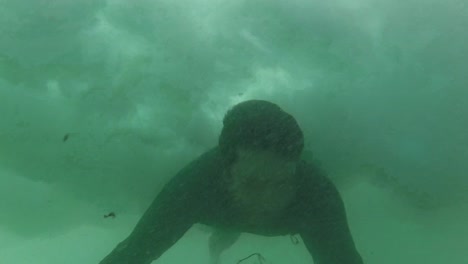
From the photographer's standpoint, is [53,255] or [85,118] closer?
[85,118]

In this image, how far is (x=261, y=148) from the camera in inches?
221

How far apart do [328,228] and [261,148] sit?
1.87 meters

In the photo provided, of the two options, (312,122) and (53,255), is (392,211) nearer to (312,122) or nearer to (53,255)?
(312,122)

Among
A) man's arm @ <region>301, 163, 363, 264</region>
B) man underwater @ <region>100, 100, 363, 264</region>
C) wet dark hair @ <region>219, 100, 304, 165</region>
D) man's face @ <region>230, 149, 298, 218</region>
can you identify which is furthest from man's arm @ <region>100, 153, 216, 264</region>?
man's arm @ <region>301, 163, 363, 264</region>

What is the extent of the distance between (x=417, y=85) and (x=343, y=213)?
915cm

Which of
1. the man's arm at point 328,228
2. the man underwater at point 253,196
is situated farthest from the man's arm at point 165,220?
the man's arm at point 328,228

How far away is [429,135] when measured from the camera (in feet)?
56.7

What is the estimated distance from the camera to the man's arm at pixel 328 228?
21.7 ft

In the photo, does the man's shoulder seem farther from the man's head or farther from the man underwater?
the man's head

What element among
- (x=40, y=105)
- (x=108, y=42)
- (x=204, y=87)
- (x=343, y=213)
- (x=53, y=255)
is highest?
(x=53, y=255)

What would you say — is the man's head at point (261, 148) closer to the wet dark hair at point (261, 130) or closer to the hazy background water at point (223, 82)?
the wet dark hair at point (261, 130)

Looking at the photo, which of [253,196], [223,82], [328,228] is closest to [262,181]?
[253,196]

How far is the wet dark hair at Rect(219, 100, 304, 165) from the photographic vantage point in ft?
18.0

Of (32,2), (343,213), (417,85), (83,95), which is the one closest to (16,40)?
(32,2)
